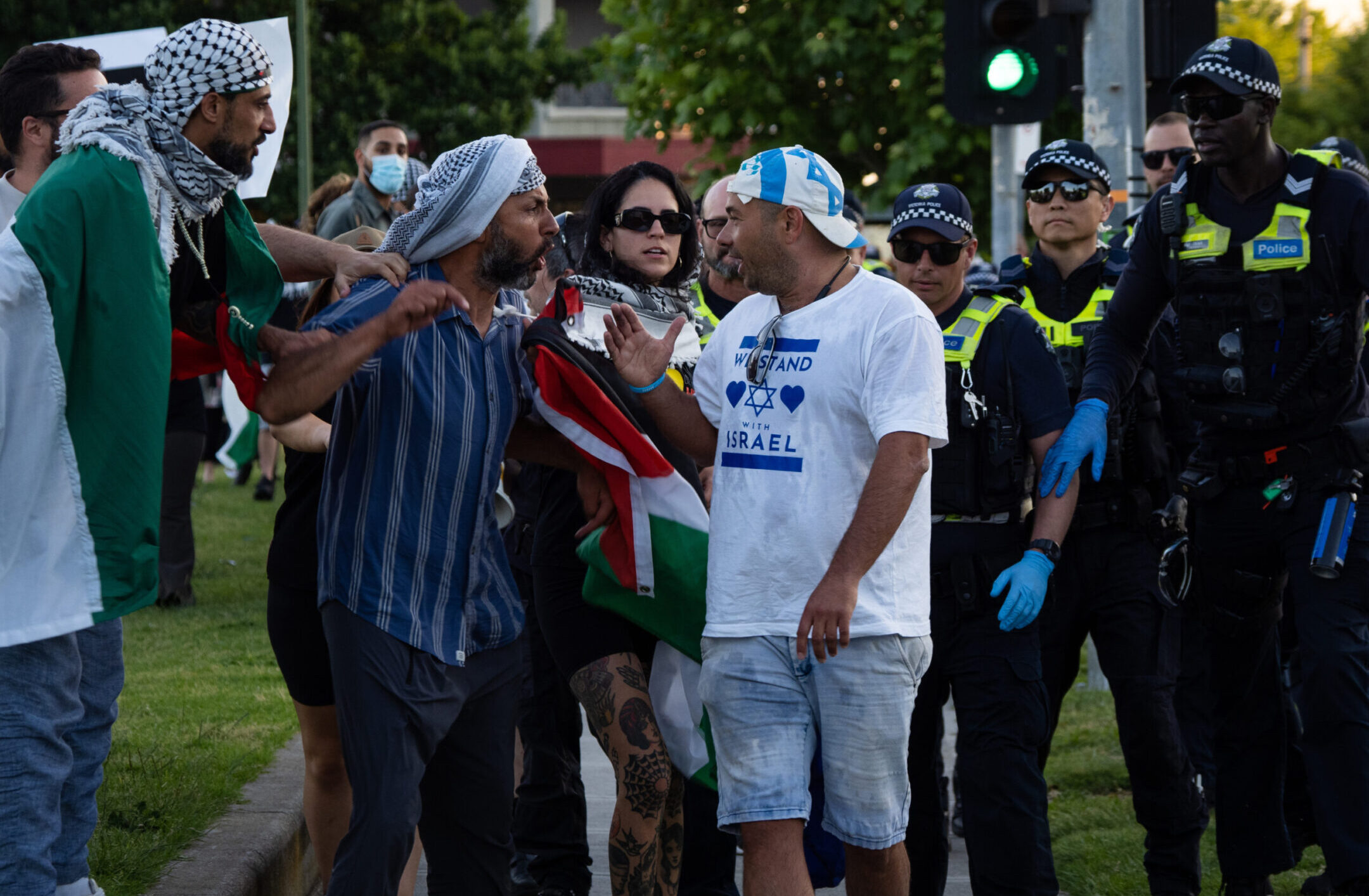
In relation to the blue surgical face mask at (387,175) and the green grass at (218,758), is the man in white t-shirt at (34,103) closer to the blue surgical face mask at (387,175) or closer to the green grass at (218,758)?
the green grass at (218,758)

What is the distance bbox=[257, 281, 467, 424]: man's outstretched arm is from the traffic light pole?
5099 millimetres

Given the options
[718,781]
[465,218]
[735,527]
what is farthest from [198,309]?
[718,781]

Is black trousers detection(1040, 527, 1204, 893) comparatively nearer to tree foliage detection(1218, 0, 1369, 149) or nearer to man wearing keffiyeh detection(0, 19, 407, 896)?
man wearing keffiyeh detection(0, 19, 407, 896)

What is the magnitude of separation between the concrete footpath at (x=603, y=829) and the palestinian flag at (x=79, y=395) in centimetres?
216

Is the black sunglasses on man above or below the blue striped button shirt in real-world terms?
above

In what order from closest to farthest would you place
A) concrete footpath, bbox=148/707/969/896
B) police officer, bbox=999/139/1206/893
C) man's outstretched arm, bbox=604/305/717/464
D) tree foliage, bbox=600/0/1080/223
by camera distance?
man's outstretched arm, bbox=604/305/717/464 < concrete footpath, bbox=148/707/969/896 < police officer, bbox=999/139/1206/893 < tree foliage, bbox=600/0/1080/223

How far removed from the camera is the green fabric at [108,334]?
10.5 feet

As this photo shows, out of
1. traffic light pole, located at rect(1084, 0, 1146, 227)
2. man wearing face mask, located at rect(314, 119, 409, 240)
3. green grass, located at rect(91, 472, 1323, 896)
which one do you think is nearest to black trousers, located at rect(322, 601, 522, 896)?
green grass, located at rect(91, 472, 1323, 896)

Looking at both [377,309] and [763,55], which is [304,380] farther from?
[763,55]

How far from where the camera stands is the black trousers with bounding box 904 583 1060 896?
4.64 m

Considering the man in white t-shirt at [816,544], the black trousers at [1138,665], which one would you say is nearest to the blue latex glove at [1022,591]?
the black trousers at [1138,665]

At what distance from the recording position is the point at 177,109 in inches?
139

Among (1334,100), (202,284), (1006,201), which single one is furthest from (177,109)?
(1334,100)

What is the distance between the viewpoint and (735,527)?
13.6 ft
